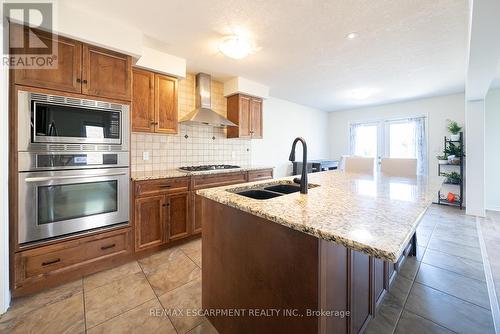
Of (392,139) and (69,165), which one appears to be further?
(392,139)

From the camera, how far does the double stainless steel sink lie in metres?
1.62

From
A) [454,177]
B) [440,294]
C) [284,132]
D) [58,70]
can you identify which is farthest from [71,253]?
[454,177]

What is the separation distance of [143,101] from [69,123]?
2.81 ft

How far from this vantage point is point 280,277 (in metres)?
0.99

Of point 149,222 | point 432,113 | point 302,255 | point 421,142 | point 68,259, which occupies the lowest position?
point 68,259

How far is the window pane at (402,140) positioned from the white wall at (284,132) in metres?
1.75

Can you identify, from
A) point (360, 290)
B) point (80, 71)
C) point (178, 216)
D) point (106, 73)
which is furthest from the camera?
point (178, 216)

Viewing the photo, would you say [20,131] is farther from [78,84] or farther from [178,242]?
[178,242]

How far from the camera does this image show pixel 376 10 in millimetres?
1819

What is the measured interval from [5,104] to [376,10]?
10.1 ft

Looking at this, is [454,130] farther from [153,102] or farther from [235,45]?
[153,102]

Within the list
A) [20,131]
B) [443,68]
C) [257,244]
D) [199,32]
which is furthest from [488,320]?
[20,131]

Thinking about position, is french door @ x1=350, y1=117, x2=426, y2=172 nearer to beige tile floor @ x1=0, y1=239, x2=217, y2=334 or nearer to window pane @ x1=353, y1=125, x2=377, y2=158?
window pane @ x1=353, y1=125, x2=377, y2=158

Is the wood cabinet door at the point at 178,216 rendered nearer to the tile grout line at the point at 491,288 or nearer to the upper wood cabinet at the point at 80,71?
the upper wood cabinet at the point at 80,71
